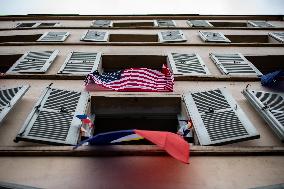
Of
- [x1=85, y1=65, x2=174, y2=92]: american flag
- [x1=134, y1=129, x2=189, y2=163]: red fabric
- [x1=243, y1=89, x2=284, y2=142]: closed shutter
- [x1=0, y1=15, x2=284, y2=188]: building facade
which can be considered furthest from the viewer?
[x1=85, y1=65, x2=174, y2=92]: american flag

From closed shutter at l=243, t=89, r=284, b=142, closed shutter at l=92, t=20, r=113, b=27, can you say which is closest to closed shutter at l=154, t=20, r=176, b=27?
closed shutter at l=92, t=20, r=113, b=27

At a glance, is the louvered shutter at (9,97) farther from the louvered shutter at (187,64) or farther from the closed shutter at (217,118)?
the louvered shutter at (187,64)

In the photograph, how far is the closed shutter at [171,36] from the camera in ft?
33.2

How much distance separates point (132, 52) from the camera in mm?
9180

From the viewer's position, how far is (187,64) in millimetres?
8211

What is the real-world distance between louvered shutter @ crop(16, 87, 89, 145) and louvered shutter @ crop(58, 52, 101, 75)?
140cm

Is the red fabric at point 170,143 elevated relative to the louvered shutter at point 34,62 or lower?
lower

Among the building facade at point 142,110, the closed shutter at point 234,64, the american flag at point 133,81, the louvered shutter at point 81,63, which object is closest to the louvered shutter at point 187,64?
the building facade at point 142,110

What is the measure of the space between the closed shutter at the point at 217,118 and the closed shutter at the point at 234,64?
1572 mm

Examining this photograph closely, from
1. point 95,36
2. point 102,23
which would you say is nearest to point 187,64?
point 95,36

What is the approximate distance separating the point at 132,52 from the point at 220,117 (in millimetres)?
4328

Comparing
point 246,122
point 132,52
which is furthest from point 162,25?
point 246,122

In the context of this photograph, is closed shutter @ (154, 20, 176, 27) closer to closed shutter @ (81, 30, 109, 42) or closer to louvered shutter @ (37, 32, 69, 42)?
closed shutter @ (81, 30, 109, 42)

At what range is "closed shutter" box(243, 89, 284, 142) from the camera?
5.19 meters
